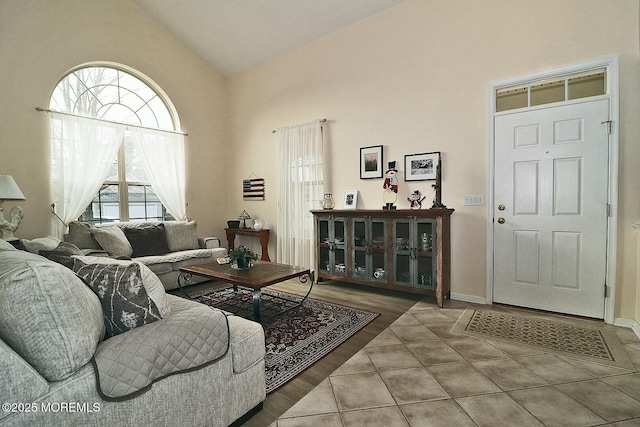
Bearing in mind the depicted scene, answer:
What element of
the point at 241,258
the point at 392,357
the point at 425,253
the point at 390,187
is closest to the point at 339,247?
the point at 390,187

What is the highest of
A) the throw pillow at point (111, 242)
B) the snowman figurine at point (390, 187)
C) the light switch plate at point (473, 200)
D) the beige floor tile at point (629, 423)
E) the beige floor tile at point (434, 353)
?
the snowman figurine at point (390, 187)

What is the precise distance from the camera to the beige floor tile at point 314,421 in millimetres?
1575

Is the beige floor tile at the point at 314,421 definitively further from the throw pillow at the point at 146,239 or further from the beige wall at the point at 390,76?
the throw pillow at the point at 146,239

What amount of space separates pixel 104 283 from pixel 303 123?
3922 mm

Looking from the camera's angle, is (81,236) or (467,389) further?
(81,236)

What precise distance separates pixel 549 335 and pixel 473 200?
4.78 feet

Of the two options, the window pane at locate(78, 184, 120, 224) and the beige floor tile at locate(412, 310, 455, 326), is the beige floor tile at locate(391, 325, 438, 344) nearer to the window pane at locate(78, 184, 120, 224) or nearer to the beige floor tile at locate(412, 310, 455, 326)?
the beige floor tile at locate(412, 310, 455, 326)

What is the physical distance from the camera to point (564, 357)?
7.23 feet

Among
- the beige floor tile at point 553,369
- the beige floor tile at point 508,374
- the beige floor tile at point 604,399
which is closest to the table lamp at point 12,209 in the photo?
the beige floor tile at point 508,374

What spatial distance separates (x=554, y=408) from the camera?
168 cm

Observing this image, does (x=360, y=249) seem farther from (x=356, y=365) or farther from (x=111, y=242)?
(x=111, y=242)

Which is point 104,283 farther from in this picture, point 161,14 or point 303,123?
point 161,14

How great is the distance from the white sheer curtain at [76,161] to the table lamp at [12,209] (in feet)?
1.80

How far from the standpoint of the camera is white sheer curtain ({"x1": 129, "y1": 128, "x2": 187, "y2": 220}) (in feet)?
15.9
